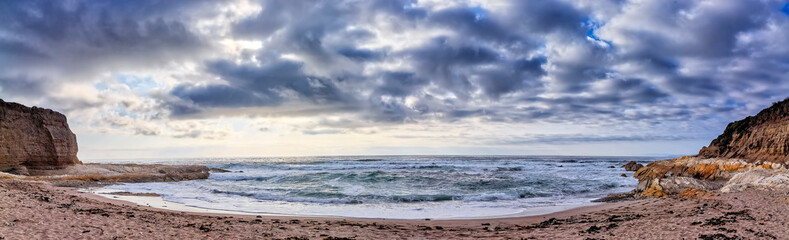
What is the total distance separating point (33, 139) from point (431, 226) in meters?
28.5

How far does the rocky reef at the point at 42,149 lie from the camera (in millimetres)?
23453

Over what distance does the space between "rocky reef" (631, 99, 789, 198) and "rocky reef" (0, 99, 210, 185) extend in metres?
27.6

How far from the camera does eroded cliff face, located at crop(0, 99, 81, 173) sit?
77.5 ft

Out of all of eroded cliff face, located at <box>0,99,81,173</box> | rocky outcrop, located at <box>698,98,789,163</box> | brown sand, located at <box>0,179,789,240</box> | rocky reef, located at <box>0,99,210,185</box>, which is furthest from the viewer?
eroded cliff face, located at <box>0,99,81,173</box>

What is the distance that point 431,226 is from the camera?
9.82 metres

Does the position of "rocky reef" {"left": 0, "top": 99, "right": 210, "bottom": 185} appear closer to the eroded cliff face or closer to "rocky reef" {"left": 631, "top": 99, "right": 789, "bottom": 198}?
the eroded cliff face

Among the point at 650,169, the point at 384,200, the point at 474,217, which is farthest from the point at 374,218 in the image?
the point at 650,169

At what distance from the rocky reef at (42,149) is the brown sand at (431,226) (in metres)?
17.4

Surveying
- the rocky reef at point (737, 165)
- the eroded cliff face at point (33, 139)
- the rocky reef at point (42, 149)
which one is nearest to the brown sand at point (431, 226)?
the rocky reef at point (737, 165)

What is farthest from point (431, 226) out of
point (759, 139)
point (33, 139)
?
point (33, 139)

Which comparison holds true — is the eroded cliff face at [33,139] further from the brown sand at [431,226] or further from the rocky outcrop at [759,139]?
→ the rocky outcrop at [759,139]

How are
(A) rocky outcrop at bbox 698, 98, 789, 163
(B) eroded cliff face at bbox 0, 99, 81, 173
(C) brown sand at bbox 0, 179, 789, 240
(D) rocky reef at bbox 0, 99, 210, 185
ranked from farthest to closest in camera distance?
1. (B) eroded cliff face at bbox 0, 99, 81, 173
2. (D) rocky reef at bbox 0, 99, 210, 185
3. (A) rocky outcrop at bbox 698, 98, 789, 163
4. (C) brown sand at bbox 0, 179, 789, 240

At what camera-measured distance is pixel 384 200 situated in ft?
53.4

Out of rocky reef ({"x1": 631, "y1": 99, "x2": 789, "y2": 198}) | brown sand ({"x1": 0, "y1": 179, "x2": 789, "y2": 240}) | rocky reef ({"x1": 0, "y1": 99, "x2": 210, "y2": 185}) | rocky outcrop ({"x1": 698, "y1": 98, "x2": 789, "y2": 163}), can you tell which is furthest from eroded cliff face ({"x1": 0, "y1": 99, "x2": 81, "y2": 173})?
rocky outcrop ({"x1": 698, "y1": 98, "x2": 789, "y2": 163})
